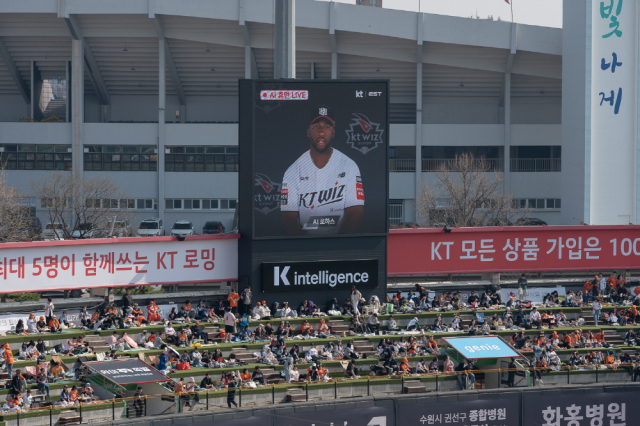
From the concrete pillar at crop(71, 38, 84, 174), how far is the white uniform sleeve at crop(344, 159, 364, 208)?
3127 centimetres

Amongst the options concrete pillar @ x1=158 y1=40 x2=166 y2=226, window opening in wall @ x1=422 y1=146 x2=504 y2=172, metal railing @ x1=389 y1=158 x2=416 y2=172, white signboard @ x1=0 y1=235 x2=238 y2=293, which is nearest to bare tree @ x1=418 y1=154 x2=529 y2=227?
window opening in wall @ x1=422 y1=146 x2=504 y2=172

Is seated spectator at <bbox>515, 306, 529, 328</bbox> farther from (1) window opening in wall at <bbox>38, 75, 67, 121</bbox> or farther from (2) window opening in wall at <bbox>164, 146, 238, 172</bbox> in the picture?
(1) window opening in wall at <bbox>38, 75, 67, 121</bbox>

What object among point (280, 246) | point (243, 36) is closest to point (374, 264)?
point (280, 246)

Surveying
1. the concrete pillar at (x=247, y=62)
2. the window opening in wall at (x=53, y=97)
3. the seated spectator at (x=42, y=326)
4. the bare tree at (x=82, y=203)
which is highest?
the concrete pillar at (x=247, y=62)

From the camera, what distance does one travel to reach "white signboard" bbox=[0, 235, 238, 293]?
28656mm

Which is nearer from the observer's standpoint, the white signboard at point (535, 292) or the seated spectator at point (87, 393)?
the seated spectator at point (87, 393)

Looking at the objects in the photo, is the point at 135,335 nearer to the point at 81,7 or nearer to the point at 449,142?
the point at 81,7

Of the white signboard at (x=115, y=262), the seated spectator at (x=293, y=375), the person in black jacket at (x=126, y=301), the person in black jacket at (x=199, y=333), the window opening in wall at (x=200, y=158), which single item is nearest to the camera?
the seated spectator at (x=293, y=375)

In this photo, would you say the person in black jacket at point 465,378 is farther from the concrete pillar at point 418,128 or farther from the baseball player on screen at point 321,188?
the concrete pillar at point 418,128

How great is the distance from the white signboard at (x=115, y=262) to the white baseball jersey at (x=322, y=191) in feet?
9.99

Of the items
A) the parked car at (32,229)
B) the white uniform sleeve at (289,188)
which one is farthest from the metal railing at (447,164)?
the white uniform sleeve at (289,188)

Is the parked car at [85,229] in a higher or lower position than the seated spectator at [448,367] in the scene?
higher

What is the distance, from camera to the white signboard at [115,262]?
1128 inches

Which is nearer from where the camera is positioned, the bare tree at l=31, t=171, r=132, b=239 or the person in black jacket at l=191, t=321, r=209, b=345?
the person in black jacket at l=191, t=321, r=209, b=345
